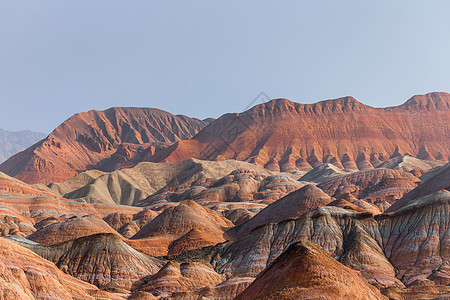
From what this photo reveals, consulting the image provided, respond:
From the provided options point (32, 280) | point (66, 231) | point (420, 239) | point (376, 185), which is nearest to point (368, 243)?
point (420, 239)

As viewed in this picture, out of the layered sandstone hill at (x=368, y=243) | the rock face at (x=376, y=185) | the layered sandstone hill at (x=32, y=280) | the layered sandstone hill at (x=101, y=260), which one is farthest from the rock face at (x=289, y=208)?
the layered sandstone hill at (x=32, y=280)

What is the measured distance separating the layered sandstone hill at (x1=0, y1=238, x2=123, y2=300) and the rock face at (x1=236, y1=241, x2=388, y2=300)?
18.8 meters

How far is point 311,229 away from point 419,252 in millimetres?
17732

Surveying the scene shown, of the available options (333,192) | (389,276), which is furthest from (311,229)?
(333,192)

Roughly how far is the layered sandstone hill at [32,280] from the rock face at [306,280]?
1881 cm

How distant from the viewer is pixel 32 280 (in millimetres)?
56906

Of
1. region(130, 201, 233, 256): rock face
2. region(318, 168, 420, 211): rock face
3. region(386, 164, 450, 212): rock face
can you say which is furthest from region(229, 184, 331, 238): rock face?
region(386, 164, 450, 212): rock face

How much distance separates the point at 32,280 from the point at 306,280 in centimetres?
2674

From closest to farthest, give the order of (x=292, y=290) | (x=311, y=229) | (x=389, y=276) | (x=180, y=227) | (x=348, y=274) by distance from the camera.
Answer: (x=292, y=290) < (x=348, y=274) < (x=389, y=276) < (x=311, y=229) < (x=180, y=227)

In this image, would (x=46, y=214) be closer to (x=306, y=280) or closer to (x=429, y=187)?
(x=429, y=187)

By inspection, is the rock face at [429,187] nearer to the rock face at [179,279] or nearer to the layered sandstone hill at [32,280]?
the rock face at [179,279]

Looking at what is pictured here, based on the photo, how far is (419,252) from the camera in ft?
297

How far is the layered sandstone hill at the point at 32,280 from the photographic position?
49.4 metres

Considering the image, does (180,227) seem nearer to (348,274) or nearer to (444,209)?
(444,209)
